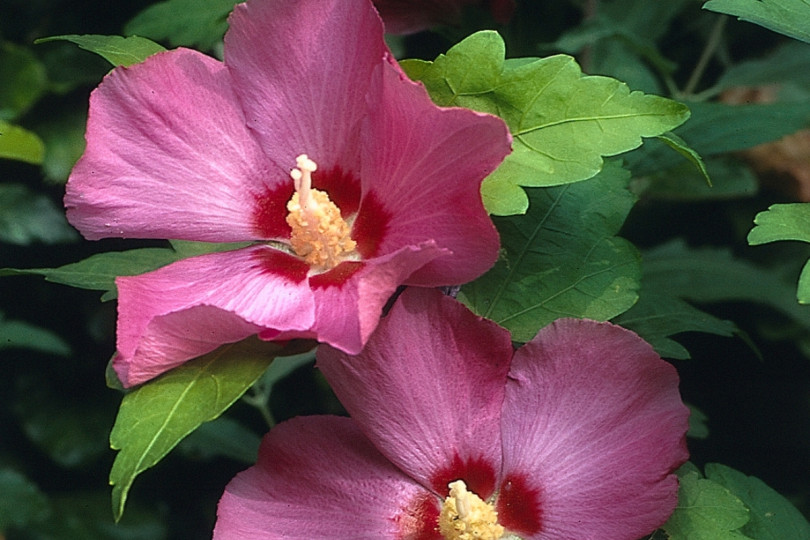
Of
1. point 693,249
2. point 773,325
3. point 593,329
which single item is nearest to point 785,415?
point 773,325

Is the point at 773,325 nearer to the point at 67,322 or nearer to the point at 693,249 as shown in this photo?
the point at 693,249

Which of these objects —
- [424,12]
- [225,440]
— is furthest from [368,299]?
[225,440]

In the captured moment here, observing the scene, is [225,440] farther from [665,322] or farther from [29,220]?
[665,322]

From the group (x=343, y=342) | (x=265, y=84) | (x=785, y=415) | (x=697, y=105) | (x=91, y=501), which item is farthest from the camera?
(x=91, y=501)

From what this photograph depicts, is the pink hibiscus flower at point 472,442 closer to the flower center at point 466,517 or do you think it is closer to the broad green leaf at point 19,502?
the flower center at point 466,517

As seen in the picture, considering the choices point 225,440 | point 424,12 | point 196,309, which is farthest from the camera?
point 225,440

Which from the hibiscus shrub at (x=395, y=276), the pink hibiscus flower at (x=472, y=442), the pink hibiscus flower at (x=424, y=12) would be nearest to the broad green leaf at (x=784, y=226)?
the hibiscus shrub at (x=395, y=276)

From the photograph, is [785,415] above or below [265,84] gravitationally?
below
